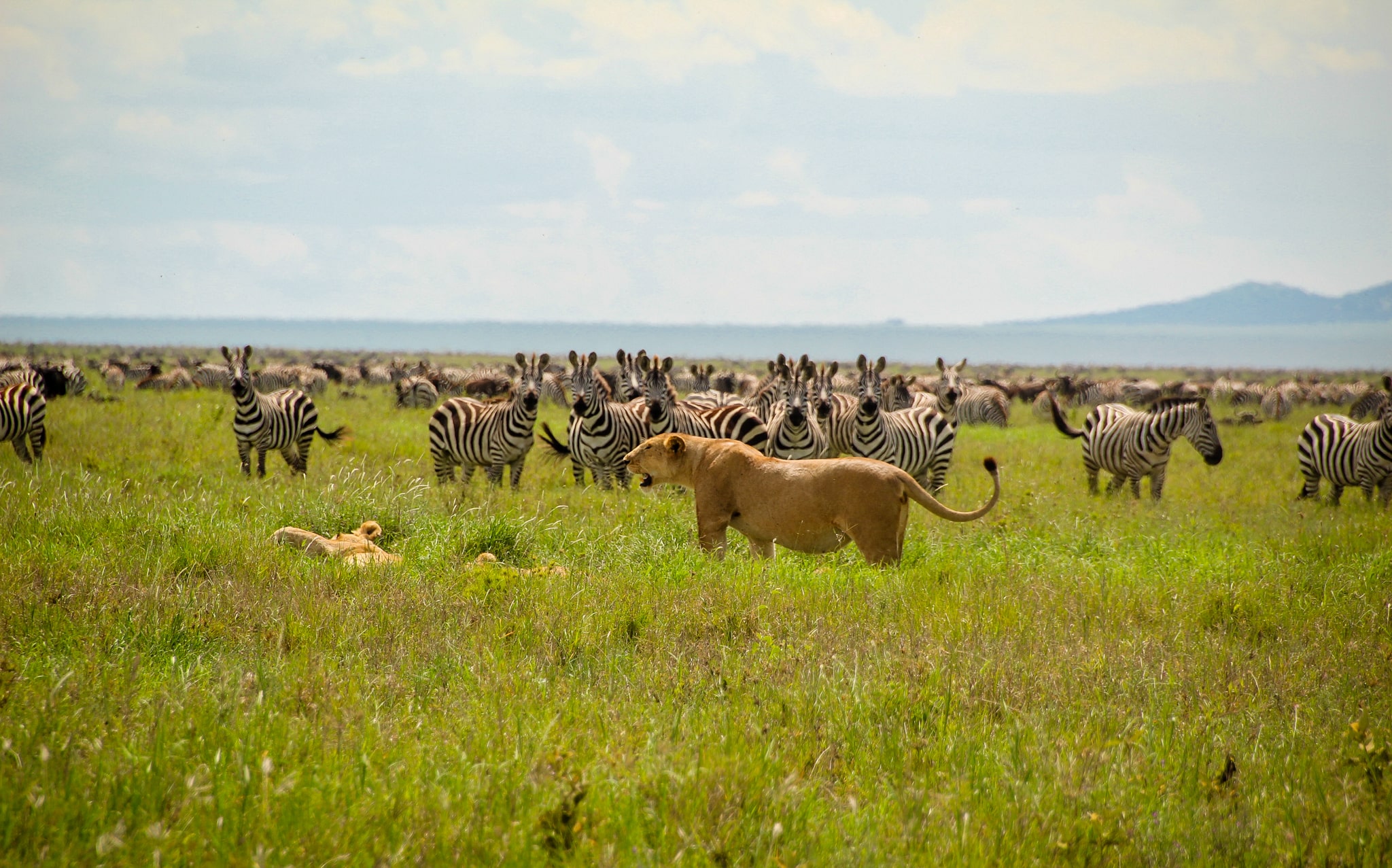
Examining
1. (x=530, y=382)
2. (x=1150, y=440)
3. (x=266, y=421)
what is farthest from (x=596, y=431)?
(x=1150, y=440)

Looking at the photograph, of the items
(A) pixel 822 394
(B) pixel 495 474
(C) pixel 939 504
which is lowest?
(B) pixel 495 474

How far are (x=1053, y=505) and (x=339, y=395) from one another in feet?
111

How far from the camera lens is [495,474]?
51.9 feet

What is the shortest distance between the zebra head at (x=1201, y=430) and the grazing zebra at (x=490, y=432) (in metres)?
11.1

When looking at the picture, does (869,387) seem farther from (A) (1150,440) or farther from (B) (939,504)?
(B) (939,504)

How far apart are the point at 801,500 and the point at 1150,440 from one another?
10.7 meters

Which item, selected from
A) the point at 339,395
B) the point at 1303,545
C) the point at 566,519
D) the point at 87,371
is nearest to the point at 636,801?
the point at 566,519

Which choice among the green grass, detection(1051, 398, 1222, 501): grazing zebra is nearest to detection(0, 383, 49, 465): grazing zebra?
the green grass

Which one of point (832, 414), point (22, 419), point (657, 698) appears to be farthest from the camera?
point (832, 414)

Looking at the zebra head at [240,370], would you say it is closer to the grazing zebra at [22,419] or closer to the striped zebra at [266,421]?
the striped zebra at [266,421]

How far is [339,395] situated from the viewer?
4141cm

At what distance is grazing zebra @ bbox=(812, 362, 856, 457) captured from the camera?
16.5 metres

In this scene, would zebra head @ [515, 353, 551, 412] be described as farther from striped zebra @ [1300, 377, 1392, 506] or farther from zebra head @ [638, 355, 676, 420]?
striped zebra @ [1300, 377, 1392, 506]

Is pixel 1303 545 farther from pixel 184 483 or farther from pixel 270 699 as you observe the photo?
pixel 184 483
